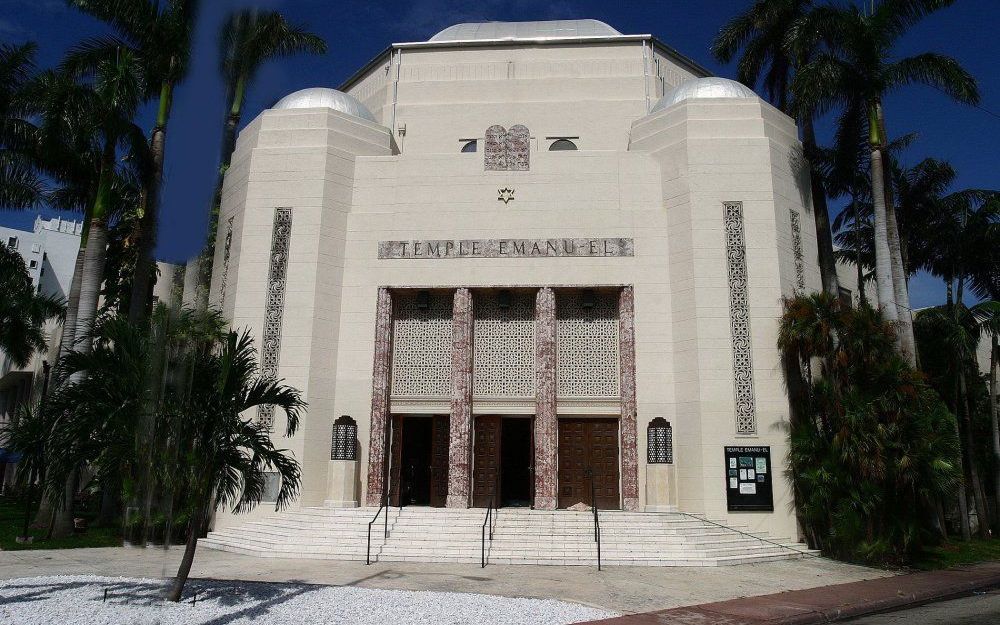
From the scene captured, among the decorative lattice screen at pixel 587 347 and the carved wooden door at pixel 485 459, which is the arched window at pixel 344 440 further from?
the decorative lattice screen at pixel 587 347

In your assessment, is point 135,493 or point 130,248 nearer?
point 135,493

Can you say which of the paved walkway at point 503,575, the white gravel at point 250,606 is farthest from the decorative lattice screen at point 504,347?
the white gravel at point 250,606

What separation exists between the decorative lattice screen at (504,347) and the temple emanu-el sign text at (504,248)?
130 cm

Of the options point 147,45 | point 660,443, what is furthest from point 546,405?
point 147,45

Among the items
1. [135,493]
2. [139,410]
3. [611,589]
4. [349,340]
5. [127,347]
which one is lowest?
[611,589]

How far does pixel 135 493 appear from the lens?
24.7 ft

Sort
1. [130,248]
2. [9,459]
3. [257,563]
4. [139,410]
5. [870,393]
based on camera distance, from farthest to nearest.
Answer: [9,459] → [130,248] → [870,393] → [257,563] → [139,410]

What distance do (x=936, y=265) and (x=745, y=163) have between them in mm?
10423

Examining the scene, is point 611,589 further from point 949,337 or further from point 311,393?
point 949,337

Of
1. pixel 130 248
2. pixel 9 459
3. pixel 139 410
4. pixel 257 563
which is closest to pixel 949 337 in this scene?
pixel 257 563

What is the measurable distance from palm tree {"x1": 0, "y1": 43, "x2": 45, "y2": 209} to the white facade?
5361 millimetres

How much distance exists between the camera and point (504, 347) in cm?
2122

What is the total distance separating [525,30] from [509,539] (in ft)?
68.6

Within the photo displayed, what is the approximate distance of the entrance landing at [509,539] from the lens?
1540cm
